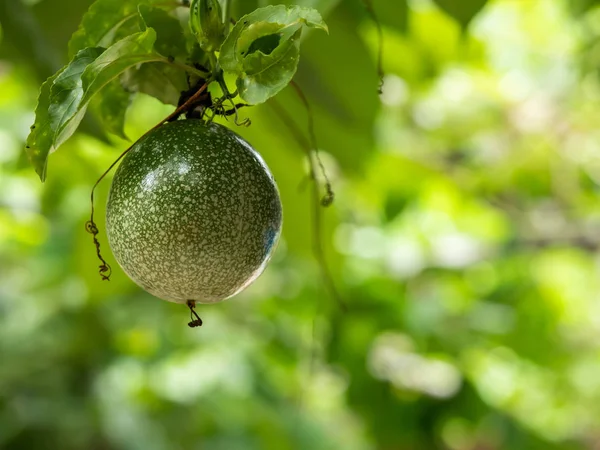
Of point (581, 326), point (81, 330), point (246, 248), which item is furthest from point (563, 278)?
point (246, 248)

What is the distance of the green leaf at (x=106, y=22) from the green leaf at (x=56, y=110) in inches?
4.5

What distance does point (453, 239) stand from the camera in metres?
2.20

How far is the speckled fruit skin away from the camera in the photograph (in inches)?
22.7

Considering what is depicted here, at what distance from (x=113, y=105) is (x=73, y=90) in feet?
0.52

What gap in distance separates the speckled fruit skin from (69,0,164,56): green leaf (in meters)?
Answer: 0.12

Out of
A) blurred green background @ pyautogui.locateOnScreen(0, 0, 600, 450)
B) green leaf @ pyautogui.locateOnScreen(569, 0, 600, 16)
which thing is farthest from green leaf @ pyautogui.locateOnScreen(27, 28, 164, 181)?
blurred green background @ pyautogui.locateOnScreen(0, 0, 600, 450)

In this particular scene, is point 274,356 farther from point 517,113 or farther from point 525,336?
point 517,113

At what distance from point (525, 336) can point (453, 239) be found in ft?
1.40

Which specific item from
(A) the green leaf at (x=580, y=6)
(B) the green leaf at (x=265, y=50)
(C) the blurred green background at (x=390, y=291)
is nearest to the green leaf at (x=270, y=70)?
(B) the green leaf at (x=265, y=50)

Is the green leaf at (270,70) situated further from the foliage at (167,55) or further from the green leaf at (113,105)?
the green leaf at (113,105)

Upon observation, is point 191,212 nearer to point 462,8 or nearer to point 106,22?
point 106,22

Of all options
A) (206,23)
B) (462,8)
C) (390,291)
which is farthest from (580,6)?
(390,291)

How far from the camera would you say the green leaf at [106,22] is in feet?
2.13

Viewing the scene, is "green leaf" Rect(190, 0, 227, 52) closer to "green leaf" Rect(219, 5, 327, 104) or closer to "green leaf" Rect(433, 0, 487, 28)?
"green leaf" Rect(219, 5, 327, 104)
